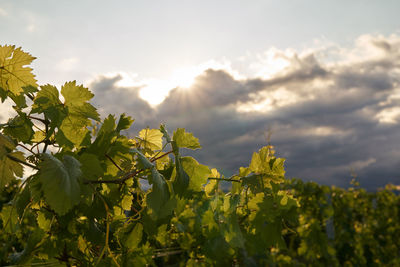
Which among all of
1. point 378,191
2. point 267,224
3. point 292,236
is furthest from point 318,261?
point 267,224

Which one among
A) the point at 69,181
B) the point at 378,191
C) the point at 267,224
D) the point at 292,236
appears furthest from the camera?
the point at 378,191

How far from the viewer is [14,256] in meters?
1.35

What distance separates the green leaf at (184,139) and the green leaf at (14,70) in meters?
0.51

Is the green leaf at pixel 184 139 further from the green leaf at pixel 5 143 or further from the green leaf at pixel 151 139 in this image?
the green leaf at pixel 5 143

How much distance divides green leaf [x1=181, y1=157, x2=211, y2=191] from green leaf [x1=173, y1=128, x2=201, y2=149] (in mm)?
53

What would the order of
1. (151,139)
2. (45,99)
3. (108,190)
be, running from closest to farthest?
(45,99) < (108,190) < (151,139)

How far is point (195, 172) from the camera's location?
1218 mm

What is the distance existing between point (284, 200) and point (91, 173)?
727 mm

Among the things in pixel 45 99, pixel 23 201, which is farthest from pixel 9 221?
pixel 45 99

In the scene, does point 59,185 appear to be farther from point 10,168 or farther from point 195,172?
point 195,172

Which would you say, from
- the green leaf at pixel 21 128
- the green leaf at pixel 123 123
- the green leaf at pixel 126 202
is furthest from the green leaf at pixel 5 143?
the green leaf at pixel 126 202

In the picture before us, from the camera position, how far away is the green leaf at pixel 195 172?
121cm

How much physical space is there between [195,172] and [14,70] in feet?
2.28

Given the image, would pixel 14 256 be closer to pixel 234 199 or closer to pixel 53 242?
pixel 53 242
